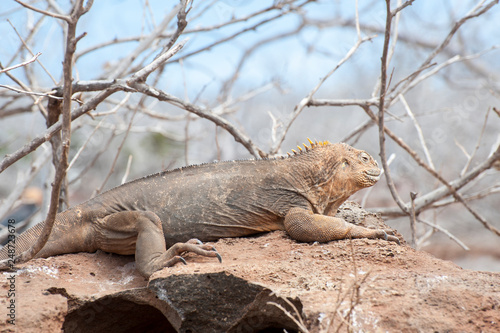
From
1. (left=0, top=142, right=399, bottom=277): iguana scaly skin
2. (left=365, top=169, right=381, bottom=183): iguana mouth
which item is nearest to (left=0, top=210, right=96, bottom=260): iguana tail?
(left=0, top=142, right=399, bottom=277): iguana scaly skin

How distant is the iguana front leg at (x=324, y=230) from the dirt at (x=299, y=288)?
88 mm

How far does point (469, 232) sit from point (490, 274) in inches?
528

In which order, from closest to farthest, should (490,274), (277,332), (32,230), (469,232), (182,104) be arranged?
(490,274) → (277,332) → (32,230) → (182,104) → (469,232)

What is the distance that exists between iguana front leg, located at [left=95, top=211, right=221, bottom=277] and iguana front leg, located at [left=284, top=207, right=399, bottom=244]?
827 mm

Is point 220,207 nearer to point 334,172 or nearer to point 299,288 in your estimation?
point 334,172

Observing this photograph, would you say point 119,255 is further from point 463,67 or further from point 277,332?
point 463,67

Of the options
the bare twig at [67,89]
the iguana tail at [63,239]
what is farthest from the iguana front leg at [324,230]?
the bare twig at [67,89]

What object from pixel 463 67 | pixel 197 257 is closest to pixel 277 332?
pixel 197 257

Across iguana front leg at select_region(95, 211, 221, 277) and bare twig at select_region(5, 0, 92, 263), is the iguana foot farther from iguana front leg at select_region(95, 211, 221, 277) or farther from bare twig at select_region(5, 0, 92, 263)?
bare twig at select_region(5, 0, 92, 263)

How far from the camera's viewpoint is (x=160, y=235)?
173 inches

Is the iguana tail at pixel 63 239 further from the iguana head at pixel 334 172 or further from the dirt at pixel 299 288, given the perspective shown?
the iguana head at pixel 334 172

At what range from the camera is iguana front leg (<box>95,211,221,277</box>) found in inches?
163

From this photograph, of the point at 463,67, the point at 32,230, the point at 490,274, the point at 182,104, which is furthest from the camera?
the point at 463,67

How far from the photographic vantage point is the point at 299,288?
3.63 m
